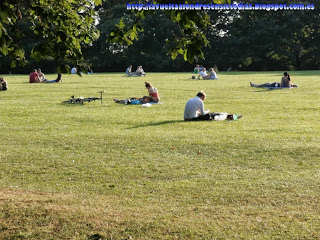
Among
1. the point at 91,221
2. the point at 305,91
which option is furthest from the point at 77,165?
the point at 305,91

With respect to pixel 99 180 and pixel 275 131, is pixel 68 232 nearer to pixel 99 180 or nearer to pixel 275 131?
pixel 99 180

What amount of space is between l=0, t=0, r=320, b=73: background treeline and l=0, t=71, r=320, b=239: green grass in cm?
6068

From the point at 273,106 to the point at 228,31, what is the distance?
6322cm

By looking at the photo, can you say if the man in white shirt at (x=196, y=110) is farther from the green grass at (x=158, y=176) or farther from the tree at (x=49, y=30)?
the tree at (x=49, y=30)

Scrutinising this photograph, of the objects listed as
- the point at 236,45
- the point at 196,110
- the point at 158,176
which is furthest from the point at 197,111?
the point at 236,45

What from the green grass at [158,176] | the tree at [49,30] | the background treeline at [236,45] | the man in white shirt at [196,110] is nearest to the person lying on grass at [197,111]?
the man in white shirt at [196,110]

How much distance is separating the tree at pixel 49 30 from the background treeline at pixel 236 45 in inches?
2713

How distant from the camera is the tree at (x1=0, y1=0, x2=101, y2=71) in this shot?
Answer: 23.9ft

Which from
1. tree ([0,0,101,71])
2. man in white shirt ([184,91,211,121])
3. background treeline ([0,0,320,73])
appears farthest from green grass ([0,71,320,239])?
background treeline ([0,0,320,73])

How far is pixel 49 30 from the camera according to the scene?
8.10 meters

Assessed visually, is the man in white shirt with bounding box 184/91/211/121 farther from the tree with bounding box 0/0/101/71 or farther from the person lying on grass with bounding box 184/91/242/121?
the tree with bounding box 0/0/101/71

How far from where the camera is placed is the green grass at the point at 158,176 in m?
7.74

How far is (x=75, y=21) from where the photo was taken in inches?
429

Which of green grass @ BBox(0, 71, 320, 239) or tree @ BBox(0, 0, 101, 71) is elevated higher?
tree @ BBox(0, 0, 101, 71)
